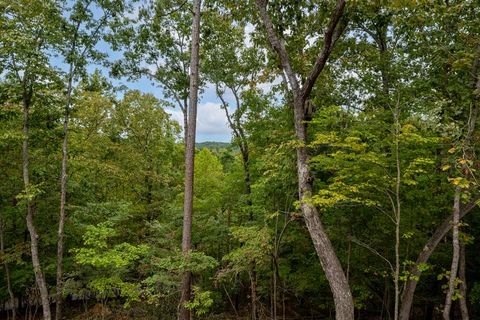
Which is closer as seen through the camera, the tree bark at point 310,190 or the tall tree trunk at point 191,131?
the tree bark at point 310,190

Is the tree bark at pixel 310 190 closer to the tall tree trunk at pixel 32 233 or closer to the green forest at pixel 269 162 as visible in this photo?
the green forest at pixel 269 162

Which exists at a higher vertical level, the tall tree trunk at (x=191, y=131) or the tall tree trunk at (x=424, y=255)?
Answer: the tall tree trunk at (x=191, y=131)

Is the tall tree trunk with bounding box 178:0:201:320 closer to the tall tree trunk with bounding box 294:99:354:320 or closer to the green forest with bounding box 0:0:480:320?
the green forest with bounding box 0:0:480:320

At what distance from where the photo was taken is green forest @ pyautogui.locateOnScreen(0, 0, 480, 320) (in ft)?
23.4

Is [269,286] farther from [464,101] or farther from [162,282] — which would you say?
[464,101]

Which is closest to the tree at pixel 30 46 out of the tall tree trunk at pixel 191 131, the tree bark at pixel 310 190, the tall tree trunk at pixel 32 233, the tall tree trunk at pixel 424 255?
the tall tree trunk at pixel 32 233

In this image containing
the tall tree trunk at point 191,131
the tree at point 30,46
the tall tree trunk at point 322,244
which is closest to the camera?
the tall tree trunk at point 322,244

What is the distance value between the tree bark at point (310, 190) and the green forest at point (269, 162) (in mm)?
31

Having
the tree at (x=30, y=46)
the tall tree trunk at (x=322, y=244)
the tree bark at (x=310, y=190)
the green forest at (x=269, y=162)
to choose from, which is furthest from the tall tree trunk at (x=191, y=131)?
the tree at (x=30, y=46)

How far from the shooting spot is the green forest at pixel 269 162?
7.12 metres

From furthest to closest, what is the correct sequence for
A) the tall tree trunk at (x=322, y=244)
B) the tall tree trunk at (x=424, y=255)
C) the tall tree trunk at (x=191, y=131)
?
the tall tree trunk at (x=191, y=131) < the tall tree trunk at (x=424, y=255) < the tall tree trunk at (x=322, y=244)

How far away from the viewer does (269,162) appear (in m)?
9.09

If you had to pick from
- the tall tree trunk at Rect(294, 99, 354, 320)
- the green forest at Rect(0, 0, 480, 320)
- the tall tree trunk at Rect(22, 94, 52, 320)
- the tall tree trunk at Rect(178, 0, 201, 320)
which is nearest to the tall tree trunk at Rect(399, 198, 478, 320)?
the green forest at Rect(0, 0, 480, 320)

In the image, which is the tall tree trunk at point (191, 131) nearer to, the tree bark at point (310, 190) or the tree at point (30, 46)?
the tree bark at point (310, 190)
